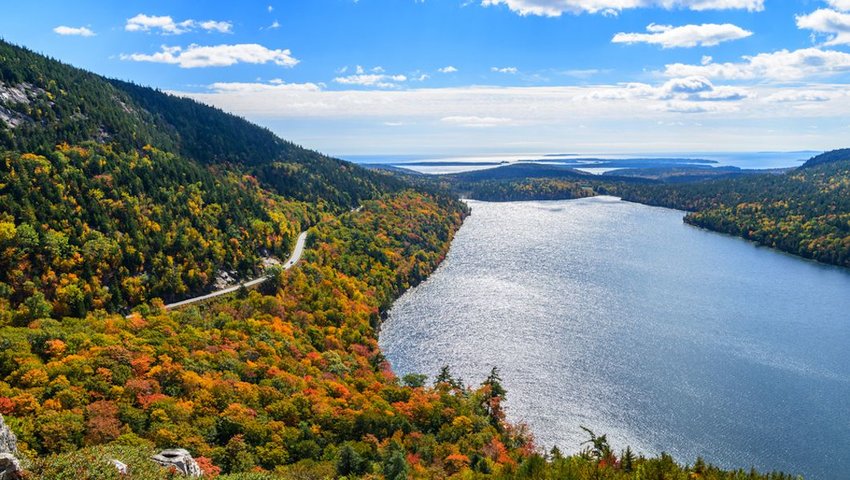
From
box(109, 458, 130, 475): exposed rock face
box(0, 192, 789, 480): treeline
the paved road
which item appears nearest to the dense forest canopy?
box(0, 192, 789, 480): treeline

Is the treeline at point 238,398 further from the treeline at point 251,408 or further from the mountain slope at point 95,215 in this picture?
the mountain slope at point 95,215

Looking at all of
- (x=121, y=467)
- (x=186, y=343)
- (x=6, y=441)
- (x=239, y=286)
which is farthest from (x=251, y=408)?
(x=239, y=286)

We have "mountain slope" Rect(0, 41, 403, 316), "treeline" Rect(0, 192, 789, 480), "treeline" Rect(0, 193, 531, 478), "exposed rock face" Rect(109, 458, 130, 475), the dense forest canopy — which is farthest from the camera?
"mountain slope" Rect(0, 41, 403, 316)

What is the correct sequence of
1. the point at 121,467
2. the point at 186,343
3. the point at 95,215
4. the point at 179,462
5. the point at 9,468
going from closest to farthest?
the point at 9,468, the point at 121,467, the point at 179,462, the point at 186,343, the point at 95,215

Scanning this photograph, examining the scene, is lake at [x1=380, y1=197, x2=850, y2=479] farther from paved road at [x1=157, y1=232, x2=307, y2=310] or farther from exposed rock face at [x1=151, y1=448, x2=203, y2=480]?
exposed rock face at [x1=151, y1=448, x2=203, y2=480]

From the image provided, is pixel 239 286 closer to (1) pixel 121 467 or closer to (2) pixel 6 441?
(2) pixel 6 441

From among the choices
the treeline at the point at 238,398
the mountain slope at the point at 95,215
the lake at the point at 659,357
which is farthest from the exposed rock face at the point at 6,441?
the lake at the point at 659,357

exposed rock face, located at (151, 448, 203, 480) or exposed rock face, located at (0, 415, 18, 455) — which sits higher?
exposed rock face, located at (0, 415, 18, 455)
